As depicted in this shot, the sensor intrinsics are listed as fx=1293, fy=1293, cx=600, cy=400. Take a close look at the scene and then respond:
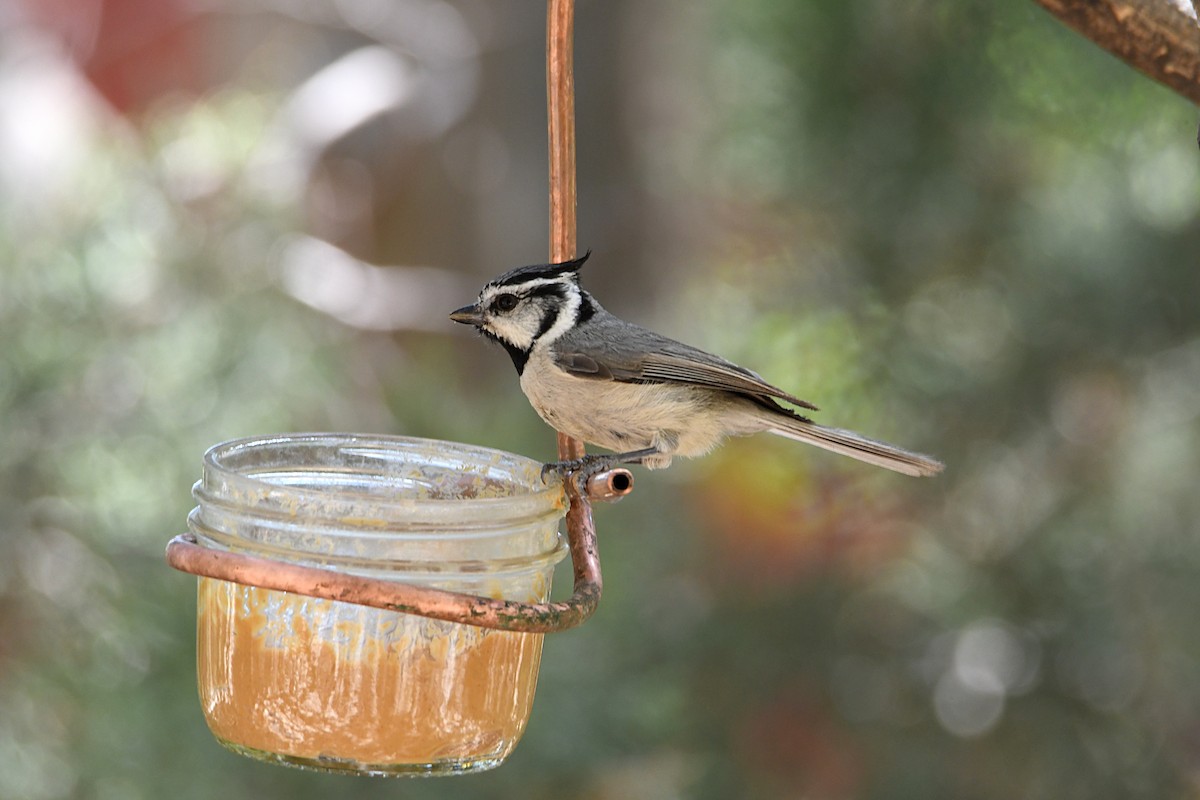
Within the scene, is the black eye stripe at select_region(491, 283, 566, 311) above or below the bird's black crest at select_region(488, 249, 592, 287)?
above

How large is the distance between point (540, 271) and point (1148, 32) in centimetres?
73

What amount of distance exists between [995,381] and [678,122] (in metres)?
2.11

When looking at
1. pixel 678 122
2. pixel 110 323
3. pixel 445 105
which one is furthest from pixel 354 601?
pixel 678 122

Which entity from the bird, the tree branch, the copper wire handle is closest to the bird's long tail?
the bird

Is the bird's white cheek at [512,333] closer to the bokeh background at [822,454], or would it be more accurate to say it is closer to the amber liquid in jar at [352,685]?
the bokeh background at [822,454]

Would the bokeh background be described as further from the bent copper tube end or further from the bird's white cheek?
the bent copper tube end

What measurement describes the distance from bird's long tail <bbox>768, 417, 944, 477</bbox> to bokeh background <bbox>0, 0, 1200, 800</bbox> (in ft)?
1.59

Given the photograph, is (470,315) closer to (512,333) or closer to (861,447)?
(512,333)

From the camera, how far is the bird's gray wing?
1.79 m

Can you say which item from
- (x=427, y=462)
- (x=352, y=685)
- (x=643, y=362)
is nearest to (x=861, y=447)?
(x=643, y=362)

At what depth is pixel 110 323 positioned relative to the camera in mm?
2496

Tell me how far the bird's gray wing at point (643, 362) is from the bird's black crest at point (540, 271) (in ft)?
0.52

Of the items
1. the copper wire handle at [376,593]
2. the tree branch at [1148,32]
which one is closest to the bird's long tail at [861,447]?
the tree branch at [1148,32]

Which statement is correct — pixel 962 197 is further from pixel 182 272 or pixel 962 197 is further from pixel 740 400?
pixel 182 272
